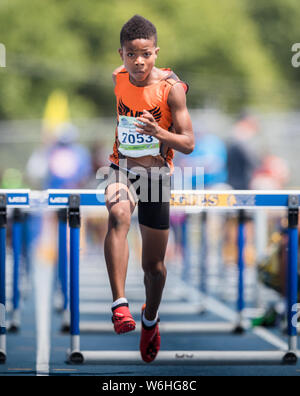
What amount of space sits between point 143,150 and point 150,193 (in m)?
0.27

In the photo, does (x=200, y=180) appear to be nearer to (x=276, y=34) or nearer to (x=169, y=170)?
(x=169, y=170)

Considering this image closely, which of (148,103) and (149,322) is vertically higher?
(148,103)

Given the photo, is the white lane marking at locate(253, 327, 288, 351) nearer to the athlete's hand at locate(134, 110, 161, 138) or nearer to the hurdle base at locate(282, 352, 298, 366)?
the hurdle base at locate(282, 352, 298, 366)

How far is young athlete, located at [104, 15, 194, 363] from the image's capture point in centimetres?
518

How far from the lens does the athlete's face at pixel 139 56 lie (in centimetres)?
517

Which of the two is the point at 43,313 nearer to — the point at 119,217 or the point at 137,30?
the point at 119,217

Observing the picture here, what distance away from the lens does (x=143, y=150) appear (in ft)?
17.6

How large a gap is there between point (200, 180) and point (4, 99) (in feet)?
79.7

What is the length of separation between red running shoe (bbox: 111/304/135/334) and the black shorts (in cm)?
55

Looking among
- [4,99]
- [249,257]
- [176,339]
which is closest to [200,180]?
[249,257]

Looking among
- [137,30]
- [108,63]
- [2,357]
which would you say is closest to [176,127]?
[137,30]

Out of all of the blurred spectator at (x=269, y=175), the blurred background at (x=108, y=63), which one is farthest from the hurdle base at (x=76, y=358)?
the blurred background at (x=108, y=63)

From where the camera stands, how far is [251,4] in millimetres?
53594

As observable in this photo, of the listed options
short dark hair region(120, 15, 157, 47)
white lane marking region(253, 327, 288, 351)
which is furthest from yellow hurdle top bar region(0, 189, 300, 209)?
white lane marking region(253, 327, 288, 351)
